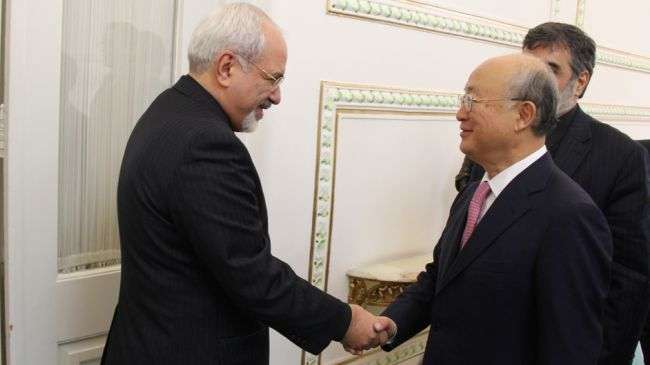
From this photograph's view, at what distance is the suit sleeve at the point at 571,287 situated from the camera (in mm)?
1489

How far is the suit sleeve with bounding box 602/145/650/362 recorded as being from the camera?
2031 mm

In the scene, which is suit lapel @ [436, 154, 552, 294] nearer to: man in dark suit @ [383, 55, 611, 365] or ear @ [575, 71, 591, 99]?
man in dark suit @ [383, 55, 611, 365]

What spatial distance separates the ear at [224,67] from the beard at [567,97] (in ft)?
3.98

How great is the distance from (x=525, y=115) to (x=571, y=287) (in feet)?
1.47

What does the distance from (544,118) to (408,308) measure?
2.34 ft

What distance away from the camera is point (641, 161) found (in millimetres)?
2104

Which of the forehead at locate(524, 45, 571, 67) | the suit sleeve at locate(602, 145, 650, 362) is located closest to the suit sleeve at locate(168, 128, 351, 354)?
the suit sleeve at locate(602, 145, 650, 362)

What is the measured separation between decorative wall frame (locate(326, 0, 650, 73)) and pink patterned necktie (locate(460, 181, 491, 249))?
3.35 ft

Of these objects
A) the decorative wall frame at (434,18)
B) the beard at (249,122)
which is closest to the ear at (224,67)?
the beard at (249,122)

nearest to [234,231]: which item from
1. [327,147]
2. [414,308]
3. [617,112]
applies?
[414,308]

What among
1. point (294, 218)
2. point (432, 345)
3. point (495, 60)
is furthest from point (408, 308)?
point (495, 60)

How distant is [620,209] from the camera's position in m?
2.06

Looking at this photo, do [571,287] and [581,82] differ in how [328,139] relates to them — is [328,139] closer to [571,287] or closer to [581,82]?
[581,82]

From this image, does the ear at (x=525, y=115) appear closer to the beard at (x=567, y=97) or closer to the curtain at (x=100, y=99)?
the beard at (x=567, y=97)
